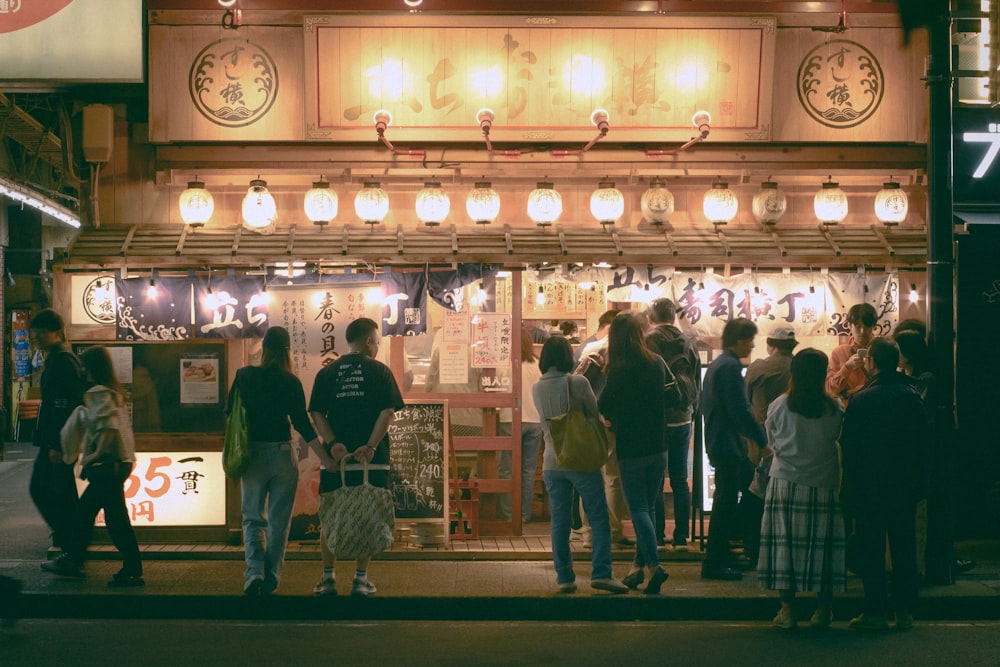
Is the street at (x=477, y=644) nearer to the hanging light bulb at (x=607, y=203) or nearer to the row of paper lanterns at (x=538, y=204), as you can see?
the row of paper lanterns at (x=538, y=204)

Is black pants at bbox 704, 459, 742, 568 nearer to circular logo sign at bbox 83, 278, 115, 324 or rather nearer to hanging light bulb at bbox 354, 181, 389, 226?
hanging light bulb at bbox 354, 181, 389, 226

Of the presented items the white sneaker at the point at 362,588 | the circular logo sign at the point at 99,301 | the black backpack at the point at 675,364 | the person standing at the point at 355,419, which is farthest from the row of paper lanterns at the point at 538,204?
the white sneaker at the point at 362,588

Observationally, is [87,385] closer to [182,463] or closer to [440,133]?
[182,463]

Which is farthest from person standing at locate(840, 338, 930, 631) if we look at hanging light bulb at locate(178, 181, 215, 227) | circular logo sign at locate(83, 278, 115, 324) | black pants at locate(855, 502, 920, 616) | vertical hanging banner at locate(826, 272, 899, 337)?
circular logo sign at locate(83, 278, 115, 324)

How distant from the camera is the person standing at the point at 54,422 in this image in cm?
948

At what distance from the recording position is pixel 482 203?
35.3 feet

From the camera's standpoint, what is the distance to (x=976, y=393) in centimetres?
1122

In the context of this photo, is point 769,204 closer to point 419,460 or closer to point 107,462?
point 419,460

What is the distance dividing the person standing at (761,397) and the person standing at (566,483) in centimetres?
168

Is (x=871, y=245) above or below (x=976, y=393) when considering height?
above

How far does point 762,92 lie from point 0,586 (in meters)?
8.79

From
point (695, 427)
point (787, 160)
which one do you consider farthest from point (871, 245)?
point (695, 427)

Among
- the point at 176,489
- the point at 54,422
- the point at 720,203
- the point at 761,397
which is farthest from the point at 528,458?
the point at 54,422

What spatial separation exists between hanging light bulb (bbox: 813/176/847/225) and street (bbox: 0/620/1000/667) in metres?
4.61
